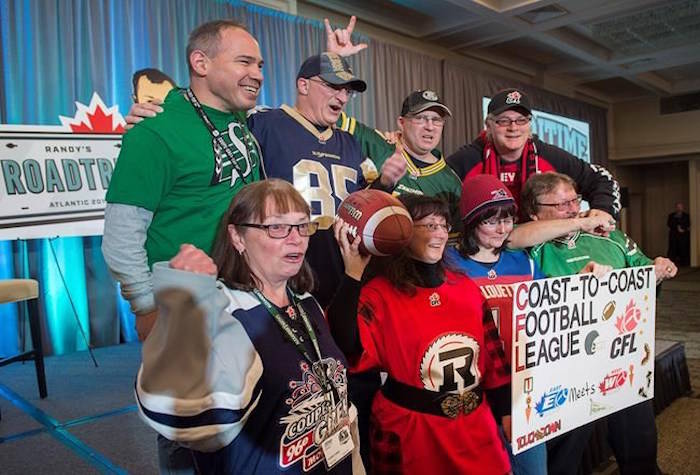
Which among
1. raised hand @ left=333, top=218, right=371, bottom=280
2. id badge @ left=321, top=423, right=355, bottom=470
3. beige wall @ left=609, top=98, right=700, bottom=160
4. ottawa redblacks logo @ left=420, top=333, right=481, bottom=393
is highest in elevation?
beige wall @ left=609, top=98, right=700, bottom=160

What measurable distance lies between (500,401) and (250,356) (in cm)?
98

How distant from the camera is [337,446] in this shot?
1.22 m

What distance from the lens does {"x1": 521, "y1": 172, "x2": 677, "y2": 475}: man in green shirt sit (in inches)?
77.9

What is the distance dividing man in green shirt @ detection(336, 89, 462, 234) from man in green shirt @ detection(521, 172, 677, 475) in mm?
298

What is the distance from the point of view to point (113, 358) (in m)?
4.07

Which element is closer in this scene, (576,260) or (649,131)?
(576,260)

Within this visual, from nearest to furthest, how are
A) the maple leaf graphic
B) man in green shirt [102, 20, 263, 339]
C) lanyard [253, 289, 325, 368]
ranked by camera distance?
lanyard [253, 289, 325, 368] → man in green shirt [102, 20, 263, 339] → the maple leaf graphic

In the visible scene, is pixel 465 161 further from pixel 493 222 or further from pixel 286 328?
pixel 286 328

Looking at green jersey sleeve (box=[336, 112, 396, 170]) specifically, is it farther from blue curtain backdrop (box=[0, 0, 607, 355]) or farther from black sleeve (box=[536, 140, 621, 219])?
blue curtain backdrop (box=[0, 0, 607, 355])

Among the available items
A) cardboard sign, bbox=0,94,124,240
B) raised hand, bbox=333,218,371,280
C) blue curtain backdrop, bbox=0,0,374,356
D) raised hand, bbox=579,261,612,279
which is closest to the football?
raised hand, bbox=333,218,371,280

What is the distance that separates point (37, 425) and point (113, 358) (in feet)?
4.64

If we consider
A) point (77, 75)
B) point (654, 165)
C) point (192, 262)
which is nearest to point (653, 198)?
point (654, 165)

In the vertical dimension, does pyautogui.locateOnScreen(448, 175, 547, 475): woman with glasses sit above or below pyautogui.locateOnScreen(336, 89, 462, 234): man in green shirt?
below

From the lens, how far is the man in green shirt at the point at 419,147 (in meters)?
2.02
